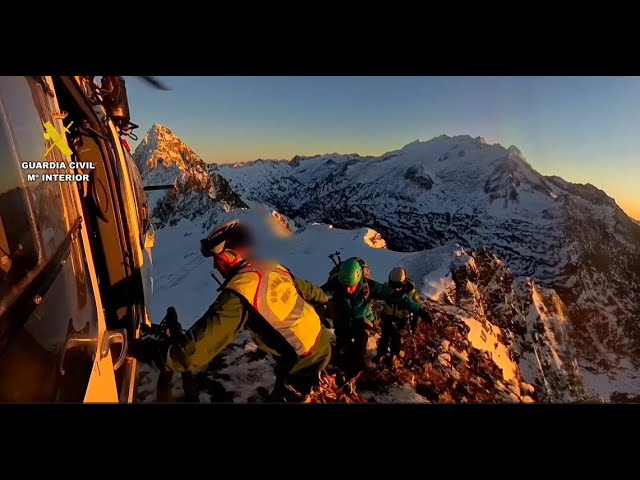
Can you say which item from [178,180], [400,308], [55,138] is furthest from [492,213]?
[55,138]

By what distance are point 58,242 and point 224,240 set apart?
28.1 inches

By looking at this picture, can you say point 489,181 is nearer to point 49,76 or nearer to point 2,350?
point 49,76

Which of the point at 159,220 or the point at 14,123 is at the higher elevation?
the point at 14,123

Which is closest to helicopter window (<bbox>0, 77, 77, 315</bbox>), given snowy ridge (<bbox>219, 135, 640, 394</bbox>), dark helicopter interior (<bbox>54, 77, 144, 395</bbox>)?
dark helicopter interior (<bbox>54, 77, 144, 395</bbox>)

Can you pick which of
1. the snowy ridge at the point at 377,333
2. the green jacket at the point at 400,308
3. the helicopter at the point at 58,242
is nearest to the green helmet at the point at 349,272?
the snowy ridge at the point at 377,333

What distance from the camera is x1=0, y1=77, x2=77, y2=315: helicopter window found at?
1401 mm

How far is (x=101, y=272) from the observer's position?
250 cm

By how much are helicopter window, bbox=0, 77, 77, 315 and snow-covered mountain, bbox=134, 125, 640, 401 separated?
1223 mm

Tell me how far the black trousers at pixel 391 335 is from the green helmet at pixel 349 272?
0.69 meters

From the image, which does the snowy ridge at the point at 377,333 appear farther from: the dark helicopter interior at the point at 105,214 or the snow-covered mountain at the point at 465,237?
the dark helicopter interior at the point at 105,214

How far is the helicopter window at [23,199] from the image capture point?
1401 mm

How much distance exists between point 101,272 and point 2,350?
1.23 metres
